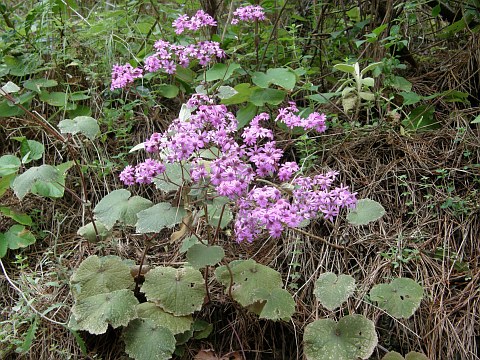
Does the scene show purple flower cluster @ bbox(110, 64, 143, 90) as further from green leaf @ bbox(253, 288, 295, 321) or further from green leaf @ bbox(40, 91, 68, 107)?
green leaf @ bbox(253, 288, 295, 321)

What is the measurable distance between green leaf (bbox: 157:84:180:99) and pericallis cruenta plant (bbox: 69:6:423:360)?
30.3 inches

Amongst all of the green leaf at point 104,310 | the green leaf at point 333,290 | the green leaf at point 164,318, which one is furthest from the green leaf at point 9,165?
the green leaf at point 333,290

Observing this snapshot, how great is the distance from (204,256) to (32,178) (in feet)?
2.17

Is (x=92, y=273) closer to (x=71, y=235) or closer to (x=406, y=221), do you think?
(x=71, y=235)

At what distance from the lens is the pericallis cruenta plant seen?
5.04ft

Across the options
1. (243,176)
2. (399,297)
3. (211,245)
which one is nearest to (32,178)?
(211,245)

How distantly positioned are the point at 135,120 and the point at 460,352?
174cm

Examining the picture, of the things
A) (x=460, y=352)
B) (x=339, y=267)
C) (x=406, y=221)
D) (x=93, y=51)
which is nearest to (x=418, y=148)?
(x=406, y=221)

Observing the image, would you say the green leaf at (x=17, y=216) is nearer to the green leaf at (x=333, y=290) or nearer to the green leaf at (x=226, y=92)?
the green leaf at (x=226, y=92)

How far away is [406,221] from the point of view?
208cm

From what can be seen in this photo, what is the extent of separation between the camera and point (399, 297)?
1.63m

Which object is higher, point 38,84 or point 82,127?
point 82,127

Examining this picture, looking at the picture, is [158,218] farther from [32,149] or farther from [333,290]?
[32,149]

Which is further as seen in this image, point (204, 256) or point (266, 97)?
point (266, 97)
